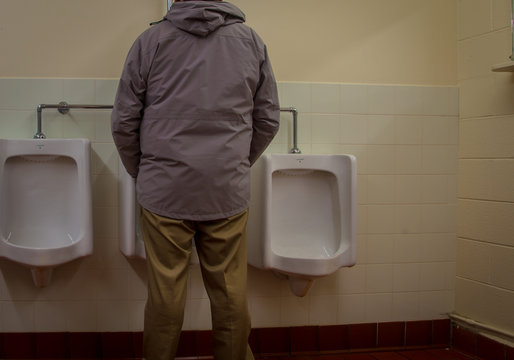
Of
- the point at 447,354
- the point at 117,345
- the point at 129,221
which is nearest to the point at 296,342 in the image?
the point at 447,354

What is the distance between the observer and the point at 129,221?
1.69 metres

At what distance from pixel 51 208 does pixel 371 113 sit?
153cm

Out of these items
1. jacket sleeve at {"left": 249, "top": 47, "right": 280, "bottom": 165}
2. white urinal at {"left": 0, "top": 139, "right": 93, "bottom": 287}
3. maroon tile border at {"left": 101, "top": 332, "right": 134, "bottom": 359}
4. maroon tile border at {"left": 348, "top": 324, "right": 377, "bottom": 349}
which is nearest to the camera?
jacket sleeve at {"left": 249, "top": 47, "right": 280, "bottom": 165}

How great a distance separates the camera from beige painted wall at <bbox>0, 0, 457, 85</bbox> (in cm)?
187

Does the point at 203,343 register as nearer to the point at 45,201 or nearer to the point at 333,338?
the point at 333,338

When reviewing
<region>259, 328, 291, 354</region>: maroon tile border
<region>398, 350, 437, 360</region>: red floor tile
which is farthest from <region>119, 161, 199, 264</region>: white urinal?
<region>398, 350, 437, 360</region>: red floor tile

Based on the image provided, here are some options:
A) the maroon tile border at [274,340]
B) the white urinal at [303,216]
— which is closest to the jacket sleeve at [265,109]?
the white urinal at [303,216]

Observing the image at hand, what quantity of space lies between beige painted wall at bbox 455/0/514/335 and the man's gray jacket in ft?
3.90

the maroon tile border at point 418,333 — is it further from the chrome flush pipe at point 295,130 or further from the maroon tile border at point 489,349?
the chrome flush pipe at point 295,130

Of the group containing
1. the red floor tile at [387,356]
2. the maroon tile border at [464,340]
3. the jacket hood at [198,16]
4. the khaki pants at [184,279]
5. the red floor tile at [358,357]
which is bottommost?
the red floor tile at [387,356]

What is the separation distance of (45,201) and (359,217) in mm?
1435

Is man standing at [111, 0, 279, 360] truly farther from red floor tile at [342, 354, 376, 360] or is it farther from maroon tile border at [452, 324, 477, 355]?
maroon tile border at [452, 324, 477, 355]

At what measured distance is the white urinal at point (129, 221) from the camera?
168 centimetres

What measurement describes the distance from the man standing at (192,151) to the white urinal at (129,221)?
0.28 meters
